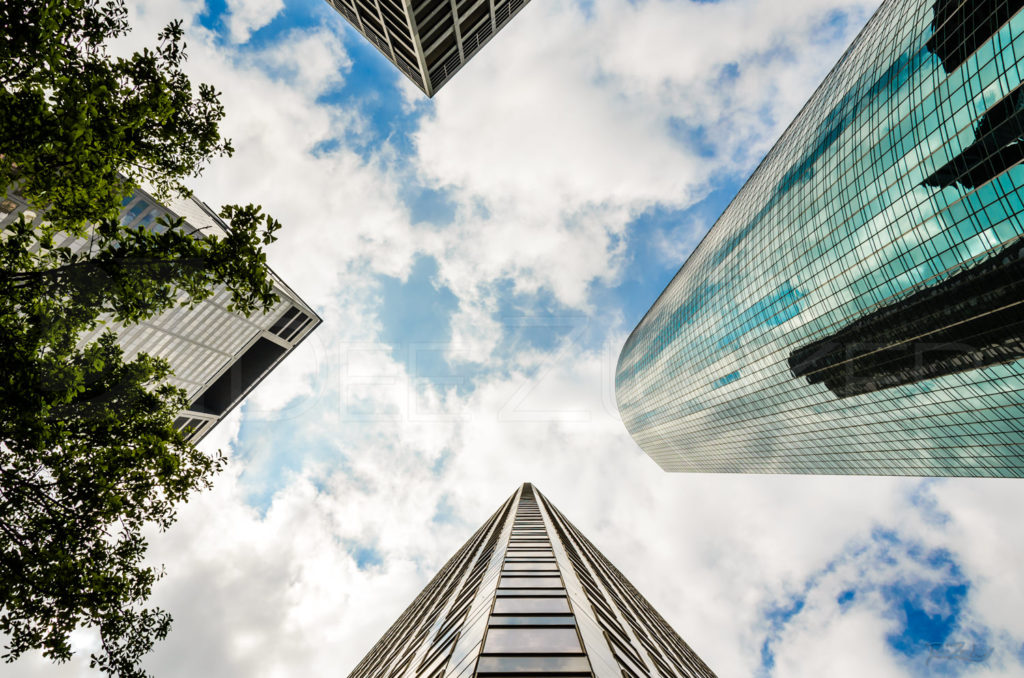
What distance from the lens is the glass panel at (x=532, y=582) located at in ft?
62.9

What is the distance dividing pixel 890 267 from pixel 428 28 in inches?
2444

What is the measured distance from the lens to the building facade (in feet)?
220

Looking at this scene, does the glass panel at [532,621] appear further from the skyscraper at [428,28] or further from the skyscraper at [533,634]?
the skyscraper at [428,28]

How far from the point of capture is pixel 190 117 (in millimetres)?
11555

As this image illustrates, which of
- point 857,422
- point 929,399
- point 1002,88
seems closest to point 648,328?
point 857,422

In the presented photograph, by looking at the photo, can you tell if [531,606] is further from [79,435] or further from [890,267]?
[890,267]

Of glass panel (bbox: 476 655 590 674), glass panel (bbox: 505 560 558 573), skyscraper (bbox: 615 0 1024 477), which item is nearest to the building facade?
glass panel (bbox: 505 560 558 573)

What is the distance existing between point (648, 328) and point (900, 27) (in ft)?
264

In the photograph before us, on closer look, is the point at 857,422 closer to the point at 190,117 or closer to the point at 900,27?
the point at 900,27

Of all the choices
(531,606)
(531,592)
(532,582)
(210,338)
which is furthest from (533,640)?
(210,338)

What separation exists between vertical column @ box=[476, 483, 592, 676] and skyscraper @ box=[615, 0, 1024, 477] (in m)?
42.9

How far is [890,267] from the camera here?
42.2m

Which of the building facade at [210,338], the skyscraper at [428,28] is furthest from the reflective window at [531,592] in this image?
the building facade at [210,338]

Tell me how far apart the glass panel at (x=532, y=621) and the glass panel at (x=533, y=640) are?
1.45 ft
